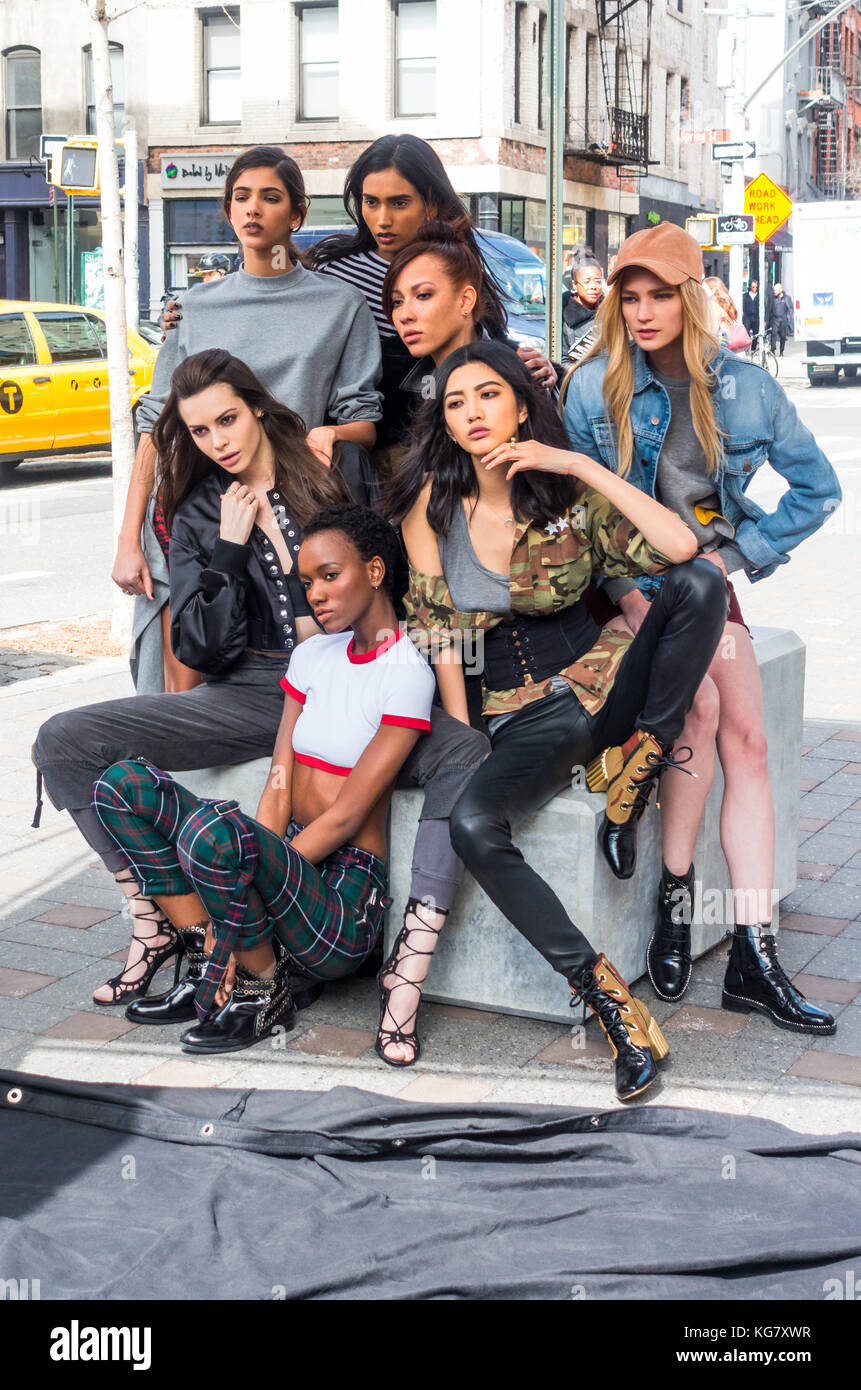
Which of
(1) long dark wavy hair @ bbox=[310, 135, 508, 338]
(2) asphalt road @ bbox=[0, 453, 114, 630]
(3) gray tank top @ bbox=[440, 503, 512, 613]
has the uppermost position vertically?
(1) long dark wavy hair @ bbox=[310, 135, 508, 338]

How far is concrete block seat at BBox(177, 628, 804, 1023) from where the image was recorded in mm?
4082

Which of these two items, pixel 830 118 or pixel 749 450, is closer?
pixel 749 450

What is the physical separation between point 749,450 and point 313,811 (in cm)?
147

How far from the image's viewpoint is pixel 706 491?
4.45 m

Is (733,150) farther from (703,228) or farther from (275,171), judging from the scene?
(275,171)

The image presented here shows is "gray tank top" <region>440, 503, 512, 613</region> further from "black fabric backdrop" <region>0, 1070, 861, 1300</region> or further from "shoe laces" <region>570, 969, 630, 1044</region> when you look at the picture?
"black fabric backdrop" <region>0, 1070, 861, 1300</region>

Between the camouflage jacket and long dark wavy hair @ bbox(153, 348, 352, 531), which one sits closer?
the camouflage jacket

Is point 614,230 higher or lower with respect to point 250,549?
higher

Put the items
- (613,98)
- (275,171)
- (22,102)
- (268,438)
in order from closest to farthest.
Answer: (268,438) < (275,171) < (22,102) < (613,98)

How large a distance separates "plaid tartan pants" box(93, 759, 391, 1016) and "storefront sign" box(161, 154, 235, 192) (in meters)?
27.2

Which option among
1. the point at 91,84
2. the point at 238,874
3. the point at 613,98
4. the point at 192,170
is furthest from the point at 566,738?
the point at 613,98

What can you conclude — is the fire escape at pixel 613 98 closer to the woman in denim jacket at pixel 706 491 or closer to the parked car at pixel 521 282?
the parked car at pixel 521 282

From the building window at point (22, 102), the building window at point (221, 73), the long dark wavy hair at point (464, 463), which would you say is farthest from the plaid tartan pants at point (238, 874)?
the building window at point (22, 102)

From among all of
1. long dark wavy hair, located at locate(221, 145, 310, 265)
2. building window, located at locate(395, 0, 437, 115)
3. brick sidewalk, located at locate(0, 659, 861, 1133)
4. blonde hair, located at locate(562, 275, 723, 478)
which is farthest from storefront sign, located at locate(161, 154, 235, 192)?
blonde hair, located at locate(562, 275, 723, 478)
